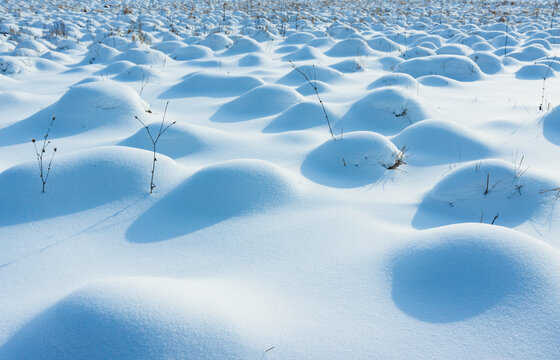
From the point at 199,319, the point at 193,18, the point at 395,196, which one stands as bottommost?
the point at 395,196

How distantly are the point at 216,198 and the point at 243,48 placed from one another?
199 inches

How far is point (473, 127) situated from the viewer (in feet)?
9.98

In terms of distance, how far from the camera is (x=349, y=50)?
611cm

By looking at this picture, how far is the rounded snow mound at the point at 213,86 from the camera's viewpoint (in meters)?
4.13

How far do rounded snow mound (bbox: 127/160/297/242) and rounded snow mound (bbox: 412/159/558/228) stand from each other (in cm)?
73

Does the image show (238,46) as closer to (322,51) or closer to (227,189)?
(322,51)

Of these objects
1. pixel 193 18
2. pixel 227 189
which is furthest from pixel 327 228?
pixel 193 18

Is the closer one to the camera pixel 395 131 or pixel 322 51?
pixel 395 131

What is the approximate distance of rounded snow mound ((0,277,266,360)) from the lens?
3.18 feet

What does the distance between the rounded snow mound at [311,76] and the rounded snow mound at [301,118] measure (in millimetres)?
1254

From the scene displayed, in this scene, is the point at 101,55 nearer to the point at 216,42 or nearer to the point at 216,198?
the point at 216,42

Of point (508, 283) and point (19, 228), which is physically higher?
point (508, 283)

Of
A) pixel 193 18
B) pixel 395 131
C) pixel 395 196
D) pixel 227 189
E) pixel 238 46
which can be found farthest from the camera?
pixel 193 18

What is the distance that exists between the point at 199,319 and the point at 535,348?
939mm
